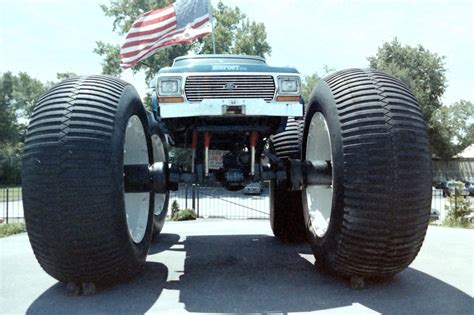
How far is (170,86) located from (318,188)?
2131 millimetres

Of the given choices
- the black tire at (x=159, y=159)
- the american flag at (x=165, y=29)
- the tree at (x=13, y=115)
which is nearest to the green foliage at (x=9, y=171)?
the tree at (x=13, y=115)

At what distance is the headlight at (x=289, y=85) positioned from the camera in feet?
15.3

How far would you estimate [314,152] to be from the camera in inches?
216

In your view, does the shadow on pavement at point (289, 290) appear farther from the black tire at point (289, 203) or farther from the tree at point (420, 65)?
the tree at point (420, 65)

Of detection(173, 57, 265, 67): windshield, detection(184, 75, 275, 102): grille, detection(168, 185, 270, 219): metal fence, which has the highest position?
detection(173, 57, 265, 67): windshield

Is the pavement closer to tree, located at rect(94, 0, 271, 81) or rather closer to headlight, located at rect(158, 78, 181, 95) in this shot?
headlight, located at rect(158, 78, 181, 95)

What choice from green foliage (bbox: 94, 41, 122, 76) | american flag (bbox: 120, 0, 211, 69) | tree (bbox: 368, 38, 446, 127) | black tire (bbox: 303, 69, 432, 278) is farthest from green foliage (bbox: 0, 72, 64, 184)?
black tire (bbox: 303, 69, 432, 278)

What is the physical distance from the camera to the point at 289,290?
425cm

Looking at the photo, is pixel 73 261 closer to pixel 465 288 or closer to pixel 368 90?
pixel 368 90

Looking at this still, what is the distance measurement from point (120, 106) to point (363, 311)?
8.95ft

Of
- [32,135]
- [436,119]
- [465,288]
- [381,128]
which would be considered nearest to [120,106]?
[32,135]

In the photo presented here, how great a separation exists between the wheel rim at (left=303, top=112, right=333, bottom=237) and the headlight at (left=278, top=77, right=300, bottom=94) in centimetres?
43

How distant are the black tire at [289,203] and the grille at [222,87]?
242 centimetres

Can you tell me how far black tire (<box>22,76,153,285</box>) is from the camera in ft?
12.1
